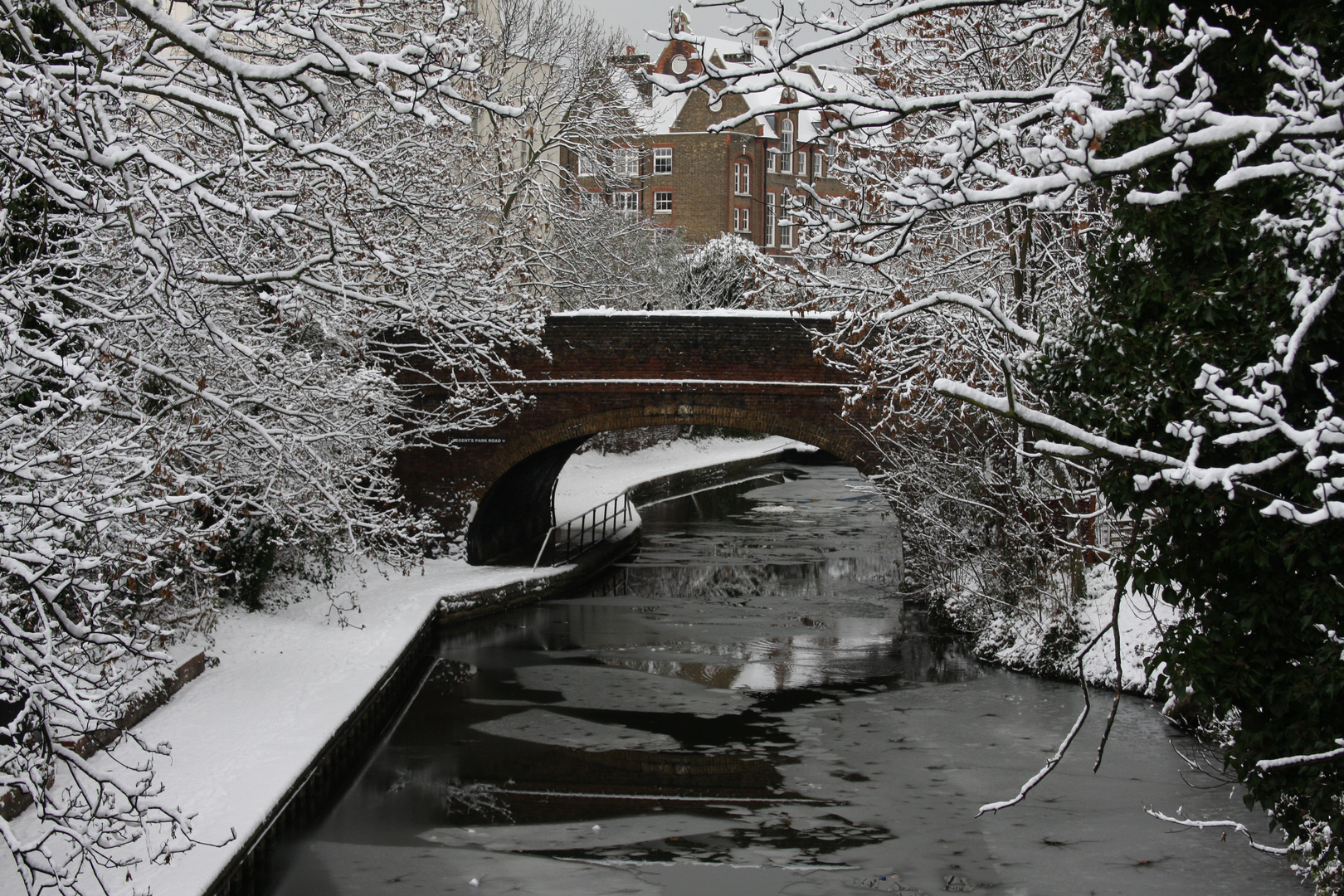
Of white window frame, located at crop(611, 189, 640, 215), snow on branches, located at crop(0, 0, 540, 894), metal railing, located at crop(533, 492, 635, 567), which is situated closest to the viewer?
snow on branches, located at crop(0, 0, 540, 894)

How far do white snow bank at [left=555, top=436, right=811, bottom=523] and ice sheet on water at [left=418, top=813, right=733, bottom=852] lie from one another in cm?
1476

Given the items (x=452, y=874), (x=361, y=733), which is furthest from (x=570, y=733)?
(x=452, y=874)

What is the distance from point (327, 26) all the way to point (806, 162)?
5202 centimetres

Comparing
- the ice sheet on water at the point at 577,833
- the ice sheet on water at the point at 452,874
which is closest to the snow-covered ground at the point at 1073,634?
the ice sheet on water at the point at 577,833

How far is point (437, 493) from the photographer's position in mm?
20250

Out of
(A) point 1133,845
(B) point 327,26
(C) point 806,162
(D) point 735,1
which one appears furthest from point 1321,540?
(C) point 806,162

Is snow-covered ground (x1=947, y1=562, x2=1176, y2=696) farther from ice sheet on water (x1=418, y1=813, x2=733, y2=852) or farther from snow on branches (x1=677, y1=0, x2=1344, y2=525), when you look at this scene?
snow on branches (x1=677, y1=0, x2=1344, y2=525)

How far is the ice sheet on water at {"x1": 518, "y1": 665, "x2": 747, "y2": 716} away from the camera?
541 inches

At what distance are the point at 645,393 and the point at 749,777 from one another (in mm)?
9115

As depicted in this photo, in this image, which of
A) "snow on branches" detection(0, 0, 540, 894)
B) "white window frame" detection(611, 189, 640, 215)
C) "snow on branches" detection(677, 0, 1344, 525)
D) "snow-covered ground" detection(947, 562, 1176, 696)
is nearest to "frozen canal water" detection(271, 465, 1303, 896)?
"snow-covered ground" detection(947, 562, 1176, 696)

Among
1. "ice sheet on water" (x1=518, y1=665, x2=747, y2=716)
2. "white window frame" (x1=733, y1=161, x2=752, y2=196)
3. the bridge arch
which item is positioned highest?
"white window frame" (x1=733, y1=161, x2=752, y2=196)

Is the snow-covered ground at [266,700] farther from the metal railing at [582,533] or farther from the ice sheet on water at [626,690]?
the ice sheet on water at [626,690]

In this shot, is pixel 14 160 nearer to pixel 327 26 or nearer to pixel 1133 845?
pixel 327 26

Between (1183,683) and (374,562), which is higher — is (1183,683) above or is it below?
above
